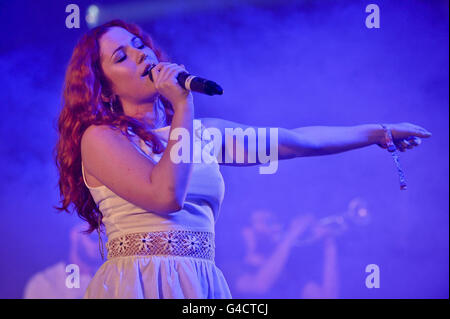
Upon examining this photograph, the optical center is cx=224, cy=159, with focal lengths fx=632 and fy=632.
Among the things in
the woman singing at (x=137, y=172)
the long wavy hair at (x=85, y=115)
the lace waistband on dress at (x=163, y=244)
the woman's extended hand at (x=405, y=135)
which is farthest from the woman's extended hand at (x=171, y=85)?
the woman's extended hand at (x=405, y=135)

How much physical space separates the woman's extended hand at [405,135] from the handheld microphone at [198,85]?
0.71m

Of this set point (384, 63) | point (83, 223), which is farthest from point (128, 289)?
point (384, 63)

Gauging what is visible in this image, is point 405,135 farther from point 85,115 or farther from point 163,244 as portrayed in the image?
point 85,115

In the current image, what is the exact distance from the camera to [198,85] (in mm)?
1403

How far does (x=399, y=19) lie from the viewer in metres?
2.11

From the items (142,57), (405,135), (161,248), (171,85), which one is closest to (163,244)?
(161,248)

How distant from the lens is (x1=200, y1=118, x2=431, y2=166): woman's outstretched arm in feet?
6.12

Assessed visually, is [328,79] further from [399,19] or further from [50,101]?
[50,101]

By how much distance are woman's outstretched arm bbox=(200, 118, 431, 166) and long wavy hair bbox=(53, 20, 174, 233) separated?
0.27 meters

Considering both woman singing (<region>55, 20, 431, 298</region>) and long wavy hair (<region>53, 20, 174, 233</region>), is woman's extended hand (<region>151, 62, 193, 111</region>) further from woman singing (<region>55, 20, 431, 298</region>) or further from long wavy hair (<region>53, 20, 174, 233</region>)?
long wavy hair (<region>53, 20, 174, 233</region>)

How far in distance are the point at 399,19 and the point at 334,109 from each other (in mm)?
369

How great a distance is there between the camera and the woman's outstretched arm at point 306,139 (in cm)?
186

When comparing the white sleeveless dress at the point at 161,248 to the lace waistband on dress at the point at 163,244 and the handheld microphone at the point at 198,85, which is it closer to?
the lace waistband on dress at the point at 163,244

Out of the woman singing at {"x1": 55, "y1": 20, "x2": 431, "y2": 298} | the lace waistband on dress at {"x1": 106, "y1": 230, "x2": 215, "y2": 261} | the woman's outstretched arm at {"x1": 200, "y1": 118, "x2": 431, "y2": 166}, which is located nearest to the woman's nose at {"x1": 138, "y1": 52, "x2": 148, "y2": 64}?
the woman singing at {"x1": 55, "y1": 20, "x2": 431, "y2": 298}
